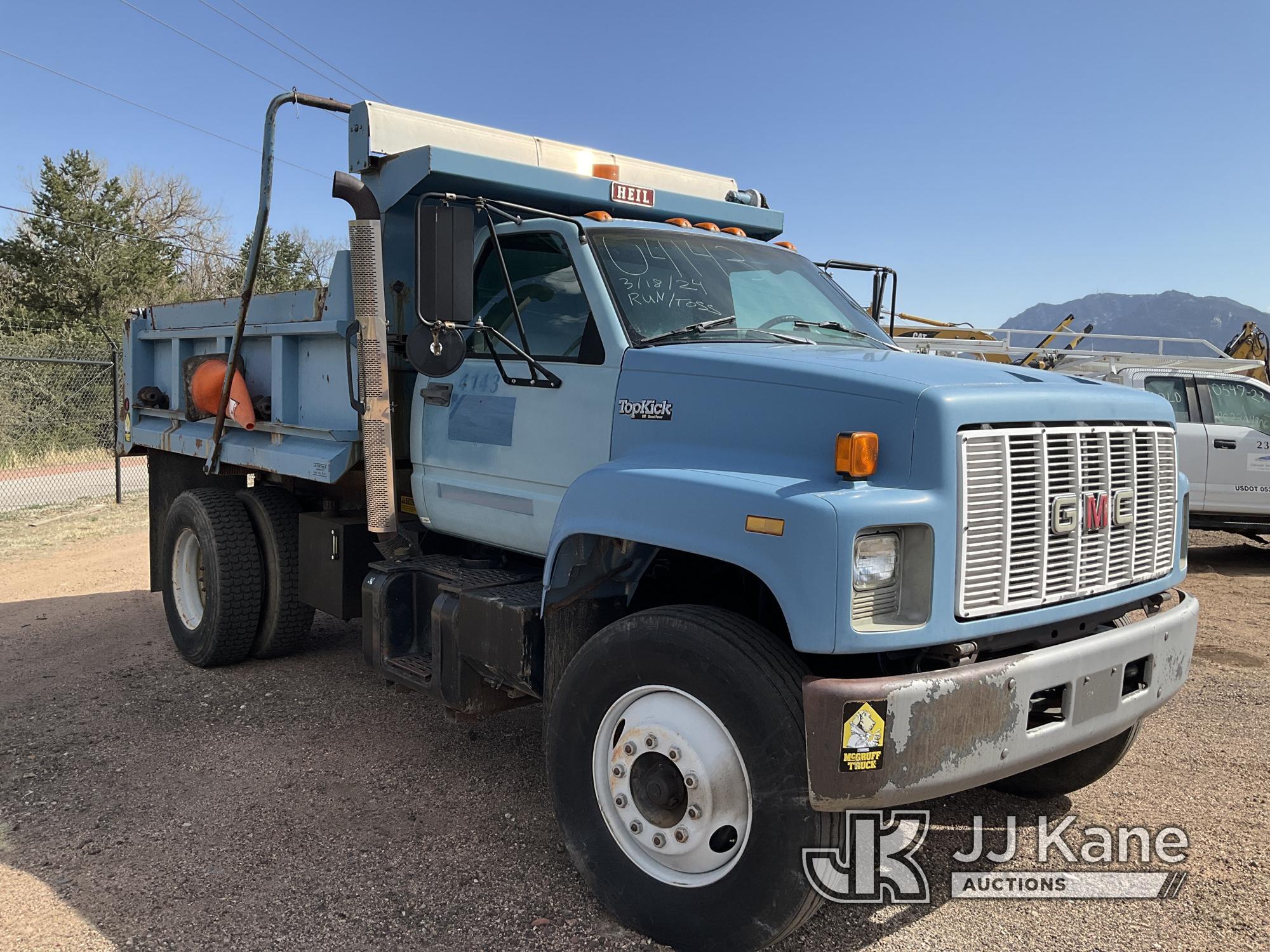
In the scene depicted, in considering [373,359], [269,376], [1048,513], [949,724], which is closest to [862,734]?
[949,724]

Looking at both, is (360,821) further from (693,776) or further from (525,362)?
(525,362)

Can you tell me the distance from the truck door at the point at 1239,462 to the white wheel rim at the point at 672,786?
929 cm

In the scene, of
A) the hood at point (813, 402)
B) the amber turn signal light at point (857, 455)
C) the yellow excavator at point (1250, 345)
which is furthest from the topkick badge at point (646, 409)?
the yellow excavator at point (1250, 345)

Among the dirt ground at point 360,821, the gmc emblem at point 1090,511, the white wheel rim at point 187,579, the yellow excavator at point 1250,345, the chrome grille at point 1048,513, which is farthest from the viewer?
the yellow excavator at point 1250,345

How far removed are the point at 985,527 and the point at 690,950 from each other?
157 centimetres

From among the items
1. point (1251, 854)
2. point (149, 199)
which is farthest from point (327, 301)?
point (149, 199)

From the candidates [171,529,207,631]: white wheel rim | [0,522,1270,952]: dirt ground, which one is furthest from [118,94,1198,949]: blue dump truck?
[171,529,207,631]: white wheel rim

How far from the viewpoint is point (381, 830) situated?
3998 mm

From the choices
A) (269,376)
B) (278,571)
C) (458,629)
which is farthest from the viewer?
(278,571)

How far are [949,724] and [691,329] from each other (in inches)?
69.8

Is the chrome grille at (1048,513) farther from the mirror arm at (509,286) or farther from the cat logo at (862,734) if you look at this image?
the mirror arm at (509,286)

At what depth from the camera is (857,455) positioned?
288cm

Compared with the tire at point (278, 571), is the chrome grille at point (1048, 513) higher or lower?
higher

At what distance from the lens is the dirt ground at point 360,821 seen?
129 inches
